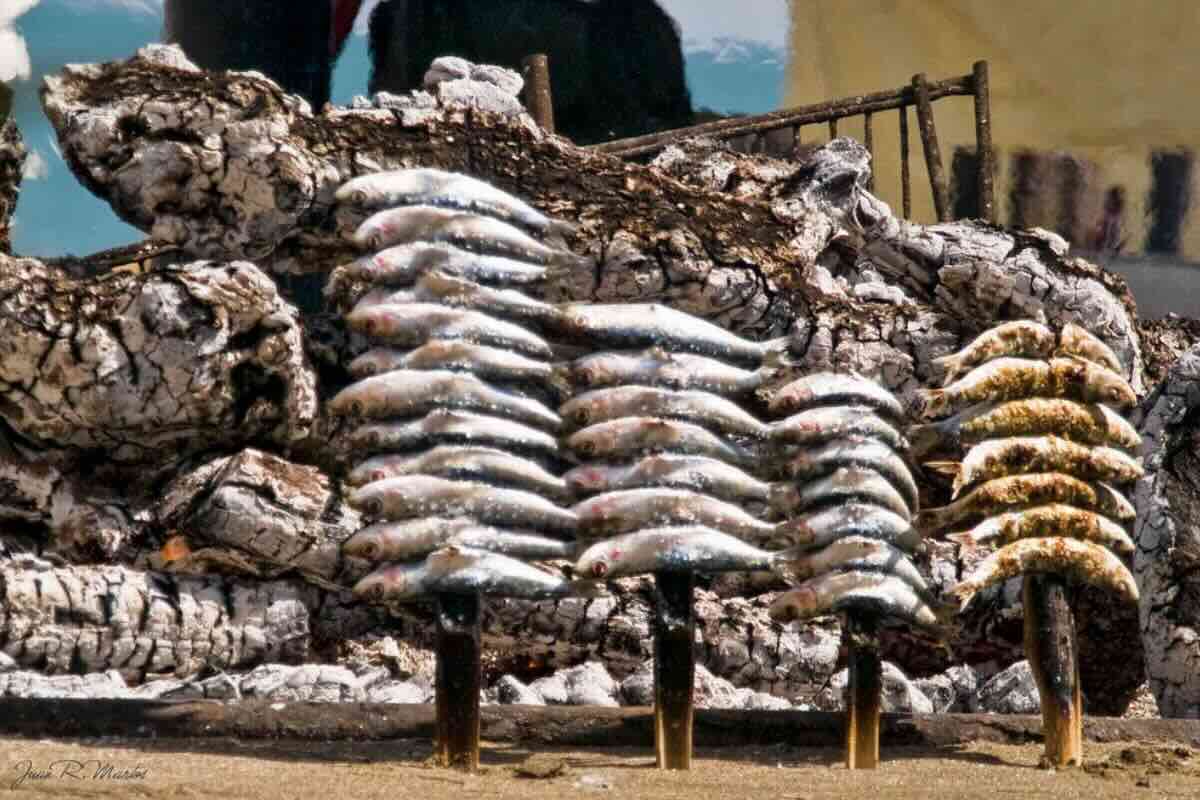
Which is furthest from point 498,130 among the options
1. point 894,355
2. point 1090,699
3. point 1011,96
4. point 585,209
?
point 1011,96

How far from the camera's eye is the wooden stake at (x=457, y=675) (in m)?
6.70

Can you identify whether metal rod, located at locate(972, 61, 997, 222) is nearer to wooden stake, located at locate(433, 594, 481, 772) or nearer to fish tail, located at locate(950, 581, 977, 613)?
fish tail, located at locate(950, 581, 977, 613)

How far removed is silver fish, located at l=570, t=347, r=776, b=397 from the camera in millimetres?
6977

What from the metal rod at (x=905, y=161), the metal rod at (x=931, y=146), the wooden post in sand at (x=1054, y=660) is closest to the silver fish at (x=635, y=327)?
the wooden post in sand at (x=1054, y=660)

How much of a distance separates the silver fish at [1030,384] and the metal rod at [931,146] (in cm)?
401

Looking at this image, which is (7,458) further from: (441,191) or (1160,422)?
(1160,422)

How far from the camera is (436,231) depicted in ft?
22.9

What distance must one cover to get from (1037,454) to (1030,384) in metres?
0.25

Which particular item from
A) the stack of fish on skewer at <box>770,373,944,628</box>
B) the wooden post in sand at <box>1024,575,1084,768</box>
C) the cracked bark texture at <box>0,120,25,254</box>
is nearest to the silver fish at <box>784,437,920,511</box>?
the stack of fish on skewer at <box>770,373,944,628</box>

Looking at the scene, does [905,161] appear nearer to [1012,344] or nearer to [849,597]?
[1012,344]

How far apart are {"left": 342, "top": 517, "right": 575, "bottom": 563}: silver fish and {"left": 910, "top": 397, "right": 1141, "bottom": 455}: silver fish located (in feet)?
5.18

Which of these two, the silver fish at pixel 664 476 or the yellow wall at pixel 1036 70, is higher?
the yellow wall at pixel 1036 70

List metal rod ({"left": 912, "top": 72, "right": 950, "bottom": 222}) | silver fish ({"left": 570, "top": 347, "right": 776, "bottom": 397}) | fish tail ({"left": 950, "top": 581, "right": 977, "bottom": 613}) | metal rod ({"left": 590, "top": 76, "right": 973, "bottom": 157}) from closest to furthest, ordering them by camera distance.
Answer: silver fish ({"left": 570, "top": 347, "right": 776, "bottom": 397})
fish tail ({"left": 950, "top": 581, "right": 977, "bottom": 613})
metal rod ({"left": 590, "top": 76, "right": 973, "bottom": 157})
metal rod ({"left": 912, "top": 72, "right": 950, "bottom": 222})

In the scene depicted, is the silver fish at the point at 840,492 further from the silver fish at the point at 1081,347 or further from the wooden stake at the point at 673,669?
the silver fish at the point at 1081,347
